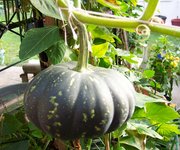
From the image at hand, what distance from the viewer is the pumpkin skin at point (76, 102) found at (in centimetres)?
49

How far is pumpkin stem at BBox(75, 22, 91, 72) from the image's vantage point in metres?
0.48

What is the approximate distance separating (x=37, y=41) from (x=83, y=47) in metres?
0.20

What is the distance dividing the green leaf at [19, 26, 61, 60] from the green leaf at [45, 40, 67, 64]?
31 millimetres

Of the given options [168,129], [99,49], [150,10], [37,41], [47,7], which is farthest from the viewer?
[168,129]

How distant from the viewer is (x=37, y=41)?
67cm

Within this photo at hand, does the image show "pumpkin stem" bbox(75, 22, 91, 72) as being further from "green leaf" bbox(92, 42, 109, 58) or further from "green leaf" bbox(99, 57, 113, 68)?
"green leaf" bbox(99, 57, 113, 68)

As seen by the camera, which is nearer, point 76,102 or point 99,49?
point 76,102

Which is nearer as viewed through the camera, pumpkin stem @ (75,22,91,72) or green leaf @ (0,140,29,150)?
pumpkin stem @ (75,22,91,72)

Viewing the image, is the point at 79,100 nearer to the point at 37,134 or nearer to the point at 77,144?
the point at 77,144

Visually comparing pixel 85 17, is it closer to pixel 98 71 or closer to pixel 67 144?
pixel 98 71

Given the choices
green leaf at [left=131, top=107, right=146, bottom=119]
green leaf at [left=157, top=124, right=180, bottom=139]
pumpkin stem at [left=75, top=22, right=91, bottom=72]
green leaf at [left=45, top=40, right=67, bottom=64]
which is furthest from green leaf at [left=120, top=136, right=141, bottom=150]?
pumpkin stem at [left=75, top=22, right=91, bottom=72]

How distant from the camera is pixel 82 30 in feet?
1.59

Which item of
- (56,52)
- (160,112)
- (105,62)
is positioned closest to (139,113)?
(160,112)

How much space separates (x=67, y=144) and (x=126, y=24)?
0.49 m
